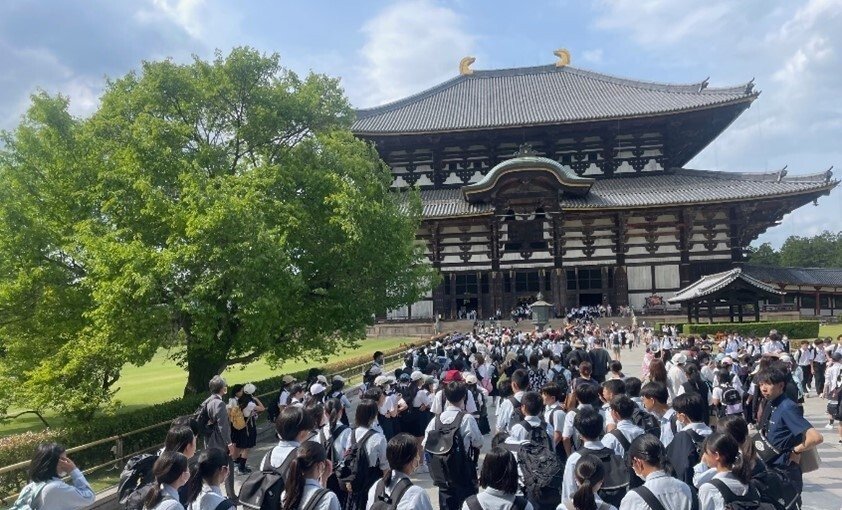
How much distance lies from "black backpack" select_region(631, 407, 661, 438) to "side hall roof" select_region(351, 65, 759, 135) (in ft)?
117

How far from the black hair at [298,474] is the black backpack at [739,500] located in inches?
107

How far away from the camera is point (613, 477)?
4996mm

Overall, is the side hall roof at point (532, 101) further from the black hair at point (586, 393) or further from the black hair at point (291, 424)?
the black hair at point (291, 424)

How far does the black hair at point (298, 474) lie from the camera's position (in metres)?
4.25

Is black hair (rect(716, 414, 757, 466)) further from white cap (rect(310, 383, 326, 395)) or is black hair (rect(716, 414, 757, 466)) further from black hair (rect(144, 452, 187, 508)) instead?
white cap (rect(310, 383, 326, 395))

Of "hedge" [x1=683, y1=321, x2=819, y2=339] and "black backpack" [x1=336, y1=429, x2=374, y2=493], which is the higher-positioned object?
"black backpack" [x1=336, y1=429, x2=374, y2=493]

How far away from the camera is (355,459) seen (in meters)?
5.95

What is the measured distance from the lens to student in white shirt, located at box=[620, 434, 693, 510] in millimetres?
3979

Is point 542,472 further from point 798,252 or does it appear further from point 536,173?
point 798,252

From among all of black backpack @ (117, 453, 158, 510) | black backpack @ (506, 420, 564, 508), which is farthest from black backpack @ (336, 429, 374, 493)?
black backpack @ (117, 453, 158, 510)

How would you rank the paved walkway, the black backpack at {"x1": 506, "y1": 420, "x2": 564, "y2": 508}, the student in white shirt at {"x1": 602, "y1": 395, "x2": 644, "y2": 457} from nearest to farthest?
the black backpack at {"x1": 506, "y1": 420, "x2": 564, "y2": 508}
the student in white shirt at {"x1": 602, "y1": 395, "x2": 644, "y2": 457}
the paved walkway

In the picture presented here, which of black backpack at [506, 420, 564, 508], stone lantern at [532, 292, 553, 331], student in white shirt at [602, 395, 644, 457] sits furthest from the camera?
stone lantern at [532, 292, 553, 331]

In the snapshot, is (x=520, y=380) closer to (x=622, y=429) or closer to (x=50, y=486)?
(x=622, y=429)

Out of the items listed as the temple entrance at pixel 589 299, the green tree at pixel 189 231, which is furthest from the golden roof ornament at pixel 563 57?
the green tree at pixel 189 231
